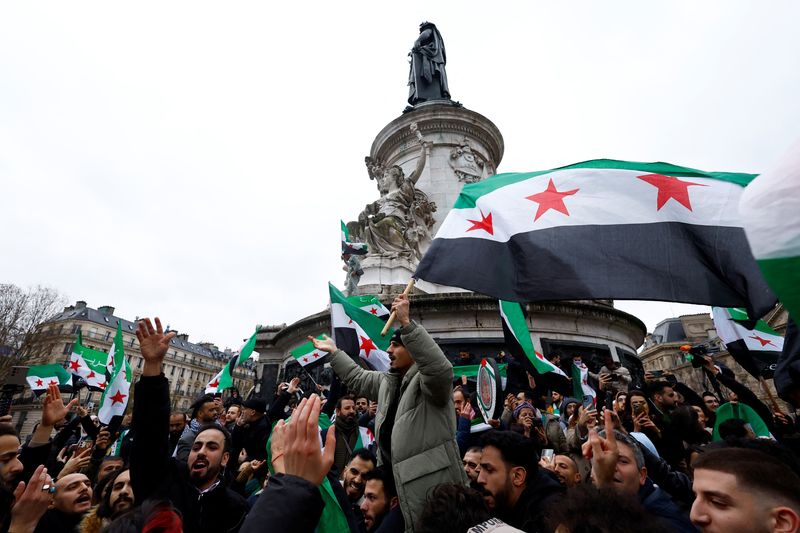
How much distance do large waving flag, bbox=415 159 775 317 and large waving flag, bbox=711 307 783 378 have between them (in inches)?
133

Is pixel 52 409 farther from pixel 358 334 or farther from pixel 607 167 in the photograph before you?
pixel 607 167

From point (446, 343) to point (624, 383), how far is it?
3981 millimetres

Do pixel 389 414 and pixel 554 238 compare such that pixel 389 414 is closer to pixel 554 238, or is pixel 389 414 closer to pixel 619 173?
pixel 554 238

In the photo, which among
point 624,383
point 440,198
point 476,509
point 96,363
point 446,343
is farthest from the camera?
point 440,198

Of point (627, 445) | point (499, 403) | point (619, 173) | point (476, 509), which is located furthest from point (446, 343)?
point (476, 509)

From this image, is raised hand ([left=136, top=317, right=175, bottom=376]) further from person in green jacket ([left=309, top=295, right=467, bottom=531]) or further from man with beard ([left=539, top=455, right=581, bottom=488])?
man with beard ([left=539, top=455, right=581, bottom=488])

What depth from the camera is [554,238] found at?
3896 millimetres

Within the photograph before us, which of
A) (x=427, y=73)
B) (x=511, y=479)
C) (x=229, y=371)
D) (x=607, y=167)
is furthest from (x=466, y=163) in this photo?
(x=511, y=479)

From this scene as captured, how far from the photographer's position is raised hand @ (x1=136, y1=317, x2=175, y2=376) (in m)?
2.66

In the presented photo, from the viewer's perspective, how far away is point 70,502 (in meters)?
3.01

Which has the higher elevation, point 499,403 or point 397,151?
point 397,151

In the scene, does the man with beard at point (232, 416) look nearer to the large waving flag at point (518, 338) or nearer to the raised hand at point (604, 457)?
the large waving flag at point (518, 338)

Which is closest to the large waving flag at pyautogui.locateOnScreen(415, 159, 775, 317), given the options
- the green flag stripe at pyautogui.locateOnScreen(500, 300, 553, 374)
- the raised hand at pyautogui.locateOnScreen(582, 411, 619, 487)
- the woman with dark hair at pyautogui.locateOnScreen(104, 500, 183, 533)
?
the raised hand at pyautogui.locateOnScreen(582, 411, 619, 487)

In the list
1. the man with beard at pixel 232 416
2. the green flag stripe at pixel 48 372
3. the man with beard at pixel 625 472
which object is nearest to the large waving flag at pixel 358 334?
the man with beard at pixel 232 416
